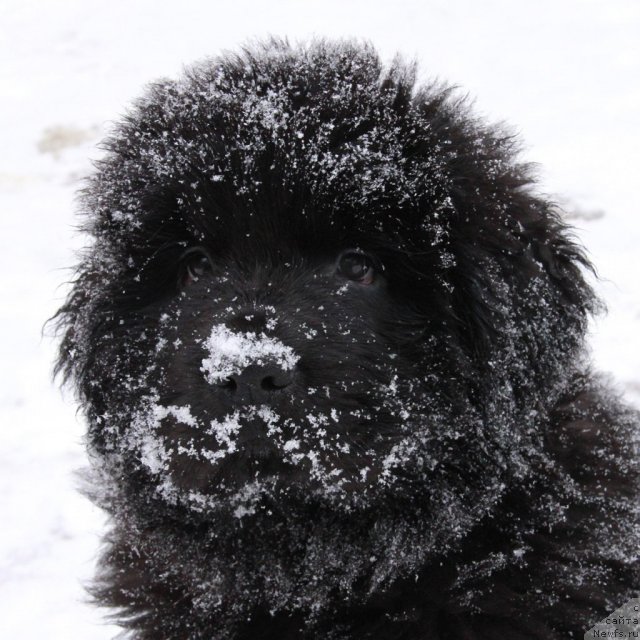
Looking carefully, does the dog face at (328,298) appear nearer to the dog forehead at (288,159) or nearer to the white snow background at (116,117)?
the dog forehead at (288,159)

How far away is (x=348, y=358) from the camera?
223 centimetres

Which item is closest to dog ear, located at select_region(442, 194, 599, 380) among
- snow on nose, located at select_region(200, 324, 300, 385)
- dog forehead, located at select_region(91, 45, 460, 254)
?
dog forehead, located at select_region(91, 45, 460, 254)

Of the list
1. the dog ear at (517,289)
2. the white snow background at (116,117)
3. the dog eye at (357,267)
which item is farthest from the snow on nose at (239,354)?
the white snow background at (116,117)

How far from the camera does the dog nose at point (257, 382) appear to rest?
2.04 m

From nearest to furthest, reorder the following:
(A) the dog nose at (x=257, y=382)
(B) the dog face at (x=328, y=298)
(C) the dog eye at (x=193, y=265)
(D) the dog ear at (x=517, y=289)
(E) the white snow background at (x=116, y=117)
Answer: (A) the dog nose at (x=257, y=382) < (B) the dog face at (x=328, y=298) < (D) the dog ear at (x=517, y=289) < (C) the dog eye at (x=193, y=265) < (E) the white snow background at (x=116, y=117)

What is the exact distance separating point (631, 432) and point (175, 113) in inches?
68.6

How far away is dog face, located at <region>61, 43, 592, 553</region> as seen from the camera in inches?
86.7

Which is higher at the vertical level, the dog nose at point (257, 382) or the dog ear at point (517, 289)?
the dog ear at point (517, 289)

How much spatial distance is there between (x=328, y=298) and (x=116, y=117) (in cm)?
196

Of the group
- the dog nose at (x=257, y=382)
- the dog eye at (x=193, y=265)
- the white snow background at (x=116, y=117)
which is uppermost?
the white snow background at (x=116, y=117)

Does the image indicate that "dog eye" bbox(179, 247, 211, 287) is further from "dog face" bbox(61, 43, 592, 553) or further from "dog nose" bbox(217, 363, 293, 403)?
"dog nose" bbox(217, 363, 293, 403)

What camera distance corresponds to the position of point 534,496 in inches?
98.0

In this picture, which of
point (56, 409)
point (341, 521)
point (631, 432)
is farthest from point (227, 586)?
point (56, 409)

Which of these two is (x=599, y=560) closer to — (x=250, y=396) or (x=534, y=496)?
(x=534, y=496)
